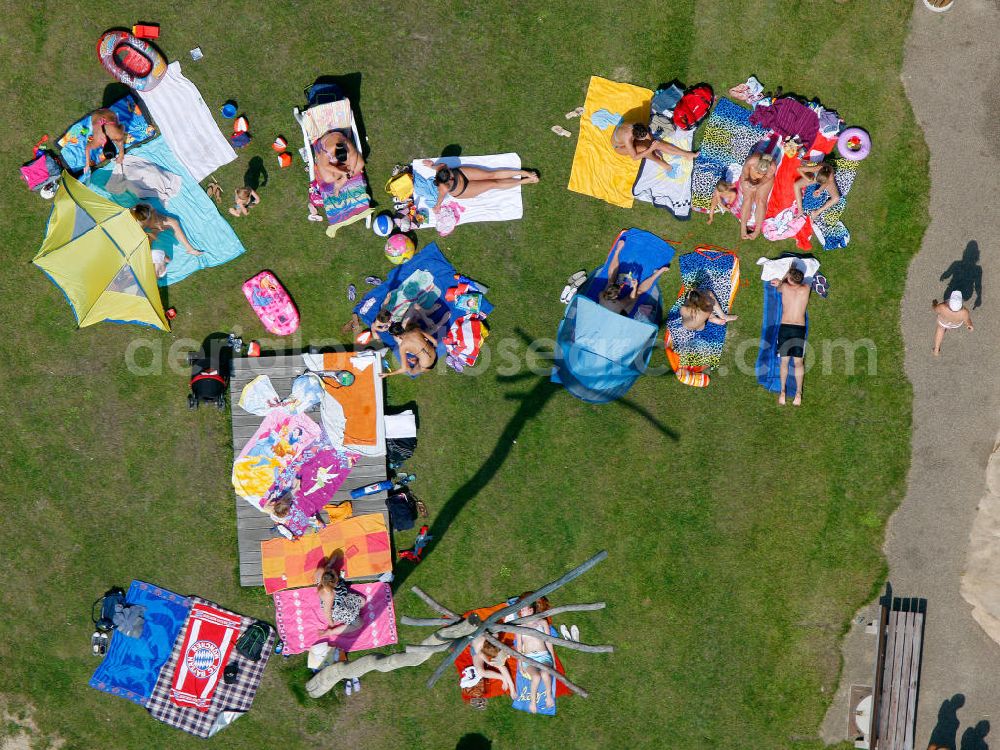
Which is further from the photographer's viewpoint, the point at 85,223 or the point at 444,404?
the point at 444,404

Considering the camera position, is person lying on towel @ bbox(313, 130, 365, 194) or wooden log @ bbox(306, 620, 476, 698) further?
wooden log @ bbox(306, 620, 476, 698)

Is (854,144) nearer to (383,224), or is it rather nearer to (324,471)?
(383,224)

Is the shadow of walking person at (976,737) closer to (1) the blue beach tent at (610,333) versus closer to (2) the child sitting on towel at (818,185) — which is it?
(1) the blue beach tent at (610,333)

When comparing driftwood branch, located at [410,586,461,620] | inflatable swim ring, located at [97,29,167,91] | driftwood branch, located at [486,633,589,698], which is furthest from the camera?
inflatable swim ring, located at [97,29,167,91]

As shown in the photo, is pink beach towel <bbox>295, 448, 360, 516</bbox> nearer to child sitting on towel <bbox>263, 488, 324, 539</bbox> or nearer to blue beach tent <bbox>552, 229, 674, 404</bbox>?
child sitting on towel <bbox>263, 488, 324, 539</bbox>

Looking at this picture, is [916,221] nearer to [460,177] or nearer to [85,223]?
[460,177]

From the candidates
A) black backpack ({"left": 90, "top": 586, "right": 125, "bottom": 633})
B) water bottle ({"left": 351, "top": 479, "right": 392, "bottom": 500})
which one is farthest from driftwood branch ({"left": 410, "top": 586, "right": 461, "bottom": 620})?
black backpack ({"left": 90, "top": 586, "right": 125, "bottom": 633})

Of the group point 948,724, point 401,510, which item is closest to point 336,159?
point 401,510

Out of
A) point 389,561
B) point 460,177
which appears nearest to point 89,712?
point 389,561
